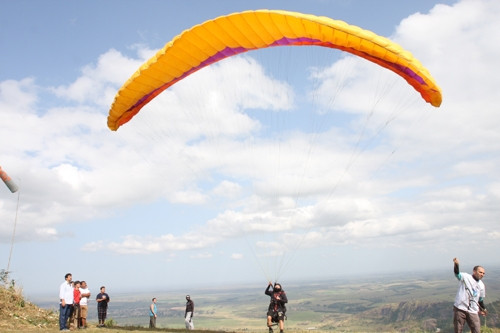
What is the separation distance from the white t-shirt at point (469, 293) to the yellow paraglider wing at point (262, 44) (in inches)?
175

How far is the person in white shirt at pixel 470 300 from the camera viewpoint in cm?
815

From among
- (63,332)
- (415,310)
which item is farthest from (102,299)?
(415,310)

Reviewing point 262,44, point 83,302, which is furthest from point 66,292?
point 262,44

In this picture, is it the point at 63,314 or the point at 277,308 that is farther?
the point at 63,314

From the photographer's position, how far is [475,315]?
8.14 metres

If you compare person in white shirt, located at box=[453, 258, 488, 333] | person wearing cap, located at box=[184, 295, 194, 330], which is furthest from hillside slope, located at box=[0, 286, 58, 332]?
person in white shirt, located at box=[453, 258, 488, 333]

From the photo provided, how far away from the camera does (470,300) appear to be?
8203 mm

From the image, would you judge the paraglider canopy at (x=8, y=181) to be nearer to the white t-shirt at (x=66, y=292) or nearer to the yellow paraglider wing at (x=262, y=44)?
the white t-shirt at (x=66, y=292)

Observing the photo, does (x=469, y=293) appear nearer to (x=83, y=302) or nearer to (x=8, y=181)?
(x=83, y=302)

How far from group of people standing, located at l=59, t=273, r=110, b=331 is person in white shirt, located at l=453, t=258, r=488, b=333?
10.7m

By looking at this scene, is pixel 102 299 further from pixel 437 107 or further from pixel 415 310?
pixel 415 310

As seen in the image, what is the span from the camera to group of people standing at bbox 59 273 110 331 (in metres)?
11.9

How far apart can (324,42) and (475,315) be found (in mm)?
7054

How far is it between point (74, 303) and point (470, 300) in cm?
1161
